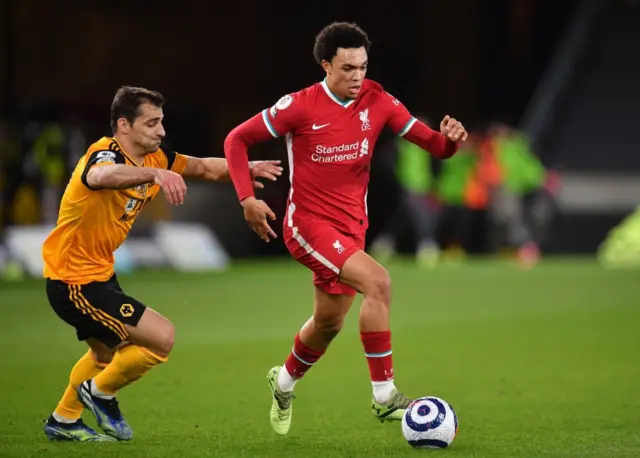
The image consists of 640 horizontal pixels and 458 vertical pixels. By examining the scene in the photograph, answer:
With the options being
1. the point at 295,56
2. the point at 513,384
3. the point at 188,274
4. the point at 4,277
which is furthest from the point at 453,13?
the point at 513,384

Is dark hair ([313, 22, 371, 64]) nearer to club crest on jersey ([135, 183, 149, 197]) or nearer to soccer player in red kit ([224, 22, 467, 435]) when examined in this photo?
soccer player in red kit ([224, 22, 467, 435])

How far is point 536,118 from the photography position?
90.5 ft

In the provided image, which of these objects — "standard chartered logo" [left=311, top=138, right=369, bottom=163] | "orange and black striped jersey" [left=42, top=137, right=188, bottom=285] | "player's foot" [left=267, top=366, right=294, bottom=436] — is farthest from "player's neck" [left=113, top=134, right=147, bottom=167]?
"player's foot" [left=267, top=366, right=294, bottom=436]

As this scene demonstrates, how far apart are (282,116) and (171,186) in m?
1.27

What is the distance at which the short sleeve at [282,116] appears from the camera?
24.8 ft

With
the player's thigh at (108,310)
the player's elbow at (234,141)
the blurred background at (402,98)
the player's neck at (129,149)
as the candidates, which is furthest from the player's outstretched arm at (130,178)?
the blurred background at (402,98)

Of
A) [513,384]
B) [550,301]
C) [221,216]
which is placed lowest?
[221,216]

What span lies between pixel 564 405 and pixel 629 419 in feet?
2.38

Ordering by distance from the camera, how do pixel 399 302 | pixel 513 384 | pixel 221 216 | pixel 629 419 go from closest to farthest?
1. pixel 629 419
2. pixel 513 384
3. pixel 399 302
4. pixel 221 216

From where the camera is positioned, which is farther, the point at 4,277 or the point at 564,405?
the point at 4,277

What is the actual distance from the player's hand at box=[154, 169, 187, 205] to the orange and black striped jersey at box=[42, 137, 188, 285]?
1.59 ft

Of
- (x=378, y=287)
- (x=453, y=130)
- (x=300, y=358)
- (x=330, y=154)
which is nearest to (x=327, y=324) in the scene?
(x=300, y=358)

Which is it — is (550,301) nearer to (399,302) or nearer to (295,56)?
(399,302)

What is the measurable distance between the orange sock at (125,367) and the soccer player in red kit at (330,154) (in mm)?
953
